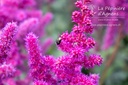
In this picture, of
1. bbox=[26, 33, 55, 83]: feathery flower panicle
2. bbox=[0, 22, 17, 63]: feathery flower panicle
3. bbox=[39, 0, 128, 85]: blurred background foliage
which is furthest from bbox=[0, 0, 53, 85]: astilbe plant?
bbox=[39, 0, 128, 85]: blurred background foliage

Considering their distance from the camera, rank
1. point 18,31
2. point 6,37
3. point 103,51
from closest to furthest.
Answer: point 6,37
point 18,31
point 103,51

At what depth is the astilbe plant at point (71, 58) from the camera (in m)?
1.75

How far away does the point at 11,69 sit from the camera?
1.67m

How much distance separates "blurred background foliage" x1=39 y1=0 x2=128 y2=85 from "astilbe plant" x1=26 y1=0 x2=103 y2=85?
5.31ft

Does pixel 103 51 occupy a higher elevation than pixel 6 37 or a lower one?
higher

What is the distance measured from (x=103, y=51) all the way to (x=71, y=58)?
2126 mm

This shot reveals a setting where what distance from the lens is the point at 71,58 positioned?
5.80 ft

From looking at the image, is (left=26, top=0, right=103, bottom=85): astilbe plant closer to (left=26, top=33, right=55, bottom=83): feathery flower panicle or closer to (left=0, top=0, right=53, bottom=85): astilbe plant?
(left=26, top=33, right=55, bottom=83): feathery flower panicle

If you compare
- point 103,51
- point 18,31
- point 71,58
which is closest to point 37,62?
point 71,58

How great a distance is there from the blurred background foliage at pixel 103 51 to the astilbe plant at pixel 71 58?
1619 millimetres

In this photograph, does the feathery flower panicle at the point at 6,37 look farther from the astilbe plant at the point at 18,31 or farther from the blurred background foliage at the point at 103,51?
the blurred background foliage at the point at 103,51

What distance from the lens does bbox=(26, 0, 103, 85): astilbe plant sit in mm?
1753

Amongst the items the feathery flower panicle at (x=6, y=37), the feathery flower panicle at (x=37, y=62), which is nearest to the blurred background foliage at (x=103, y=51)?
the feathery flower panicle at (x=37, y=62)

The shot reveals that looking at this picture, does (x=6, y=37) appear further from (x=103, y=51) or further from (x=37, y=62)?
(x=103, y=51)
